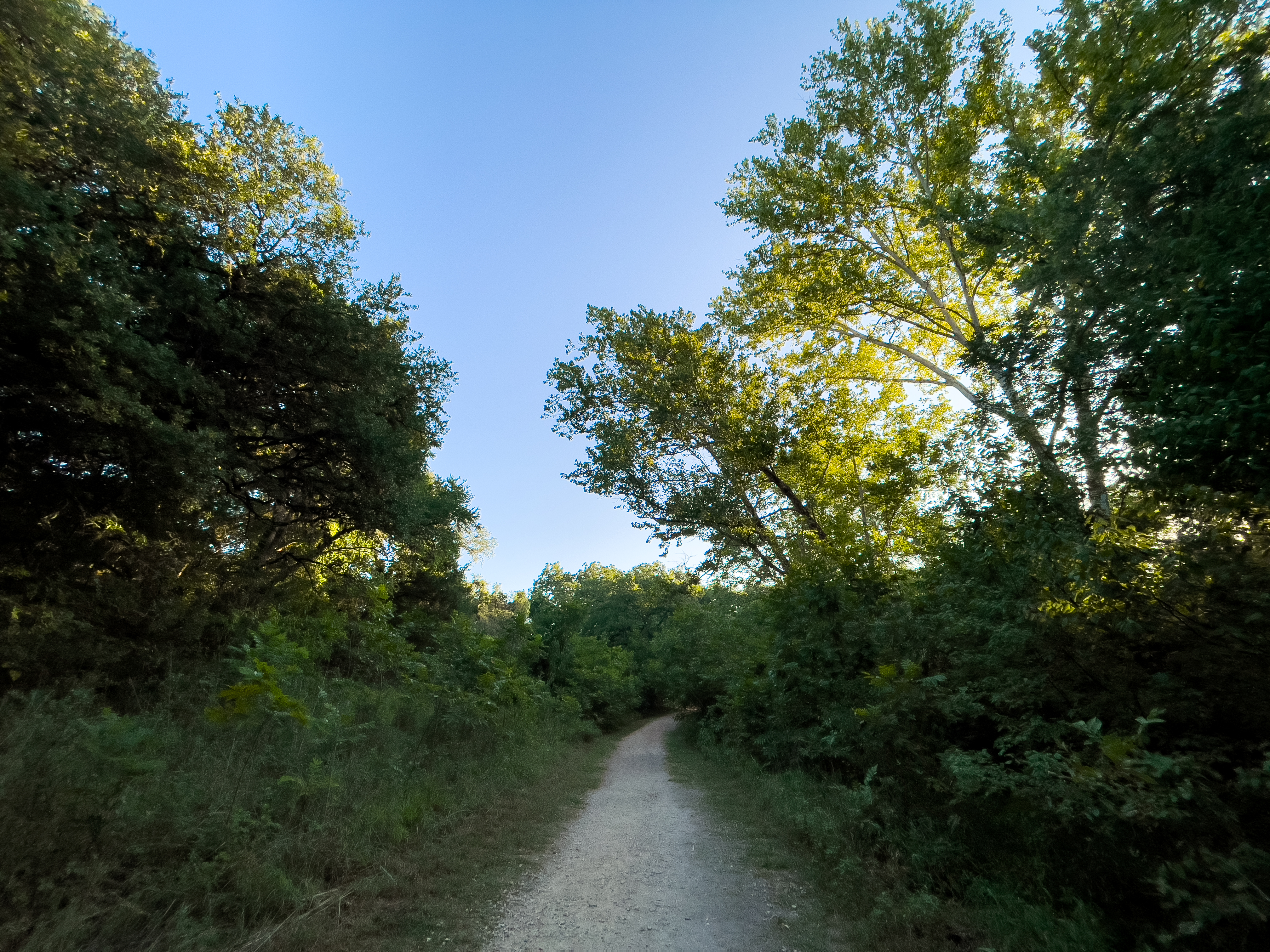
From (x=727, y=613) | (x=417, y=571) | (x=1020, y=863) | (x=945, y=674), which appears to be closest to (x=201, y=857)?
(x=1020, y=863)

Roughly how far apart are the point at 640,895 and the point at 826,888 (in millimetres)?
1862

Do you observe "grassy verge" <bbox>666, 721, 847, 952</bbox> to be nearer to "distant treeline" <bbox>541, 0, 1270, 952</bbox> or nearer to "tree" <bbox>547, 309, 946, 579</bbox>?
"distant treeline" <bbox>541, 0, 1270, 952</bbox>

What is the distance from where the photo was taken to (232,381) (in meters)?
12.7

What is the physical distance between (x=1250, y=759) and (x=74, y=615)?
14.6 metres

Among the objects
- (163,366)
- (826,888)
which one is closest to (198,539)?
(163,366)

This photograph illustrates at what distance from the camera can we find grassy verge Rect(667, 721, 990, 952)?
455cm

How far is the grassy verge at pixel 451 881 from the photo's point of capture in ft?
14.5

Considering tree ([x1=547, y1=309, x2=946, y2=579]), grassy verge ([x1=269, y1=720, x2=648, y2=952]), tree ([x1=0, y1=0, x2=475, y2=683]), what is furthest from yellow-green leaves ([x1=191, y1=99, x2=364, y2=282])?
grassy verge ([x1=269, y1=720, x2=648, y2=952])

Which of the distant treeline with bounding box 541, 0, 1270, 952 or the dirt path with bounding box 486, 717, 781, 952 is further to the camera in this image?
the dirt path with bounding box 486, 717, 781, 952

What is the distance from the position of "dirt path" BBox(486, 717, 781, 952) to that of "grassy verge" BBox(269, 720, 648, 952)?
0.30 meters

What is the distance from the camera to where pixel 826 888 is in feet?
19.1

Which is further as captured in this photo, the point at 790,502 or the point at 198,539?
the point at 790,502

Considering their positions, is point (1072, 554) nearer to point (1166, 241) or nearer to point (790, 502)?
point (1166, 241)

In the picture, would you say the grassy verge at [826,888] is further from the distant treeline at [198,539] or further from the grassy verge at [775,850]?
the distant treeline at [198,539]
